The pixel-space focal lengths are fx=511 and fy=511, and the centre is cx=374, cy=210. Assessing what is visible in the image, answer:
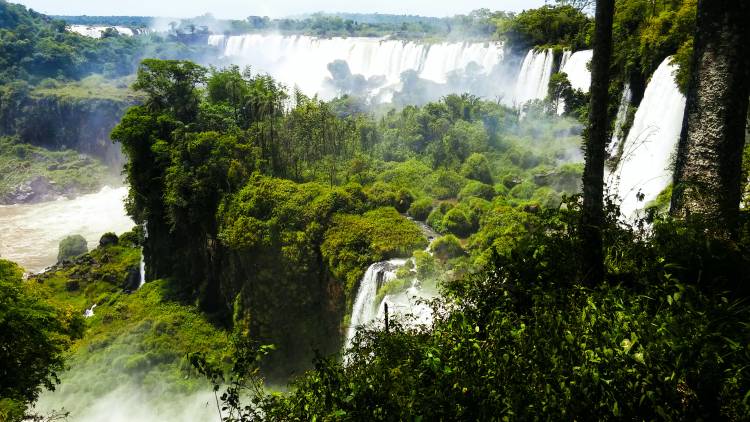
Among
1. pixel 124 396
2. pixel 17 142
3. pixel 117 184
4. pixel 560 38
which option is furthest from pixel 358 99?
pixel 17 142

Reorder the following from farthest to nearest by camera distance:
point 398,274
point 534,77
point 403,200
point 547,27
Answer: point 547,27, point 534,77, point 403,200, point 398,274

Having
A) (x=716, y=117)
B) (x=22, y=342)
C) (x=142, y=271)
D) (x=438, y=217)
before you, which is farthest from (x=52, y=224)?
(x=716, y=117)

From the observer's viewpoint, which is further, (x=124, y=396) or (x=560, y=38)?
(x=560, y=38)

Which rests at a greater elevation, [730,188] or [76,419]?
[730,188]

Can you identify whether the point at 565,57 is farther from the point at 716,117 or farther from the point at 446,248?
the point at 716,117

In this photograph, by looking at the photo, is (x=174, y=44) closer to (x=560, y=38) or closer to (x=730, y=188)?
(x=560, y=38)

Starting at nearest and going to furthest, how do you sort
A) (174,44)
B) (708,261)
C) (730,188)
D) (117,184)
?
(708,261)
(730,188)
(117,184)
(174,44)

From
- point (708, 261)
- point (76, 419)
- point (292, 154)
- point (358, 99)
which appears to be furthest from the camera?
point (358, 99)
